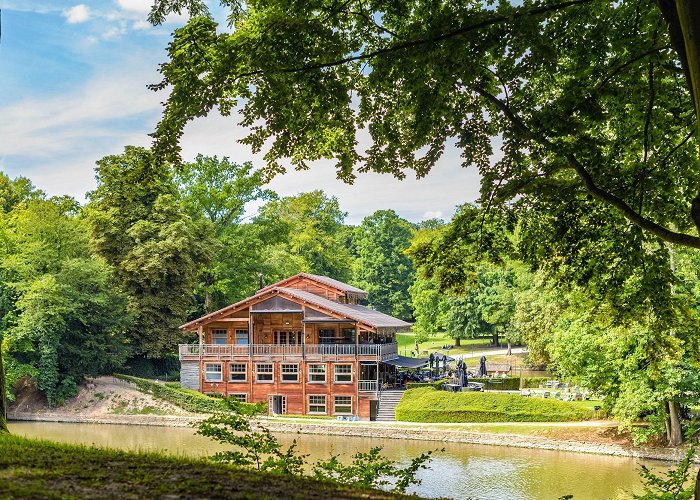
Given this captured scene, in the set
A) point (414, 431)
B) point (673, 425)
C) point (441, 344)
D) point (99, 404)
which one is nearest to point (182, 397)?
point (99, 404)

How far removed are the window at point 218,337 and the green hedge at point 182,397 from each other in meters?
4.20

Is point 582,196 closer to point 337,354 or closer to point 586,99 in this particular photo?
point 586,99

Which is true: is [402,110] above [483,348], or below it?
above

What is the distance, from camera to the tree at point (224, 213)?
4366 centimetres

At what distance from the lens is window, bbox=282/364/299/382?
35.1 metres

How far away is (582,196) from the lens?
30.6ft

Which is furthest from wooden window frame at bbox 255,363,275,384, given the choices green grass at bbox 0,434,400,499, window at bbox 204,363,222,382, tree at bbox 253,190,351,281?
green grass at bbox 0,434,400,499

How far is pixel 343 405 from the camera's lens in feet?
111

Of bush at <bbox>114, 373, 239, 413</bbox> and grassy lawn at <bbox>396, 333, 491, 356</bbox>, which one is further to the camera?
grassy lawn at <bbox>396, 333, 491, 356</bbox>

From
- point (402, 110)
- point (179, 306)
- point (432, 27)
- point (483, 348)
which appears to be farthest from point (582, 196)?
point (483, 348)

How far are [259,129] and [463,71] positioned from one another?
9.12 ft

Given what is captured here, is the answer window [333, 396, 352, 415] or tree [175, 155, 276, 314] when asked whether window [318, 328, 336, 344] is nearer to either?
window [333, 396, 352, 415]

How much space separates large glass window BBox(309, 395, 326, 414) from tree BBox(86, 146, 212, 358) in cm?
981

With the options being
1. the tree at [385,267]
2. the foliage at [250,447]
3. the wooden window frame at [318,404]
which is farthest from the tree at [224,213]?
the foliage at [250,447]
